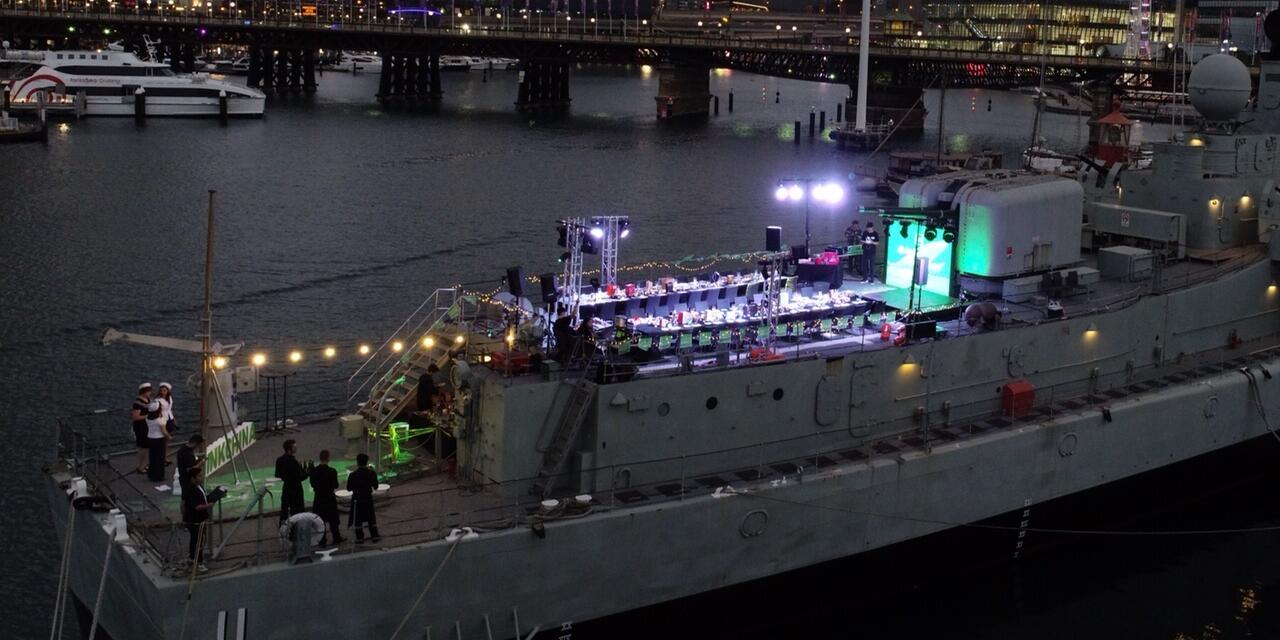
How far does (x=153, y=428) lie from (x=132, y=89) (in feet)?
259

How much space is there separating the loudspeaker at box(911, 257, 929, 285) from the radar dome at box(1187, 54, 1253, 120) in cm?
894

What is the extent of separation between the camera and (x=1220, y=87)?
28375mm

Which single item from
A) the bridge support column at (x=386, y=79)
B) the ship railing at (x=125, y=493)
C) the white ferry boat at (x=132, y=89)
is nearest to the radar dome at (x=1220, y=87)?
the ship railing at (x=125, y=493)

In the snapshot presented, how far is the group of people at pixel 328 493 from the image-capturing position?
662 inches

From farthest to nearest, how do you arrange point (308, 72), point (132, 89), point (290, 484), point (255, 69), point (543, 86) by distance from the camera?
point (308, 72) → point (255, 69) → point (543, 86) → point (132, 89) → point (290, 484)

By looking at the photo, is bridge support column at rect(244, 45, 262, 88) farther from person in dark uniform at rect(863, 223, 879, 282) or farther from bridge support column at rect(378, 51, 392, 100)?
person in dark uniform at rect(863, 223, 879, 282)

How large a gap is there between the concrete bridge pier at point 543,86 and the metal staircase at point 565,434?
9208cm

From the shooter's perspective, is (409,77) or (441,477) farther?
(409,77)

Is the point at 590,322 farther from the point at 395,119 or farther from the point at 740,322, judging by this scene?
the point at 395,119

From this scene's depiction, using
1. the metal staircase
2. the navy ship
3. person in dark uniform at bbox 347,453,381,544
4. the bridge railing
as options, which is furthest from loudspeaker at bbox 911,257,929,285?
the bridge railing

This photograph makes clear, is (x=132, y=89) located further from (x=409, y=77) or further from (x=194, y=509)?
(x=194, y=509)

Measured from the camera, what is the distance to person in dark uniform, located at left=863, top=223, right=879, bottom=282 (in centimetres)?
2572

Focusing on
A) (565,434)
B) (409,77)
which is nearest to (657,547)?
(565,434)

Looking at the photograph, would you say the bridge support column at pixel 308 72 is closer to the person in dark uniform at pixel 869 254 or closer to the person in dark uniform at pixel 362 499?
the person in dark uniform at pixel 869 254
